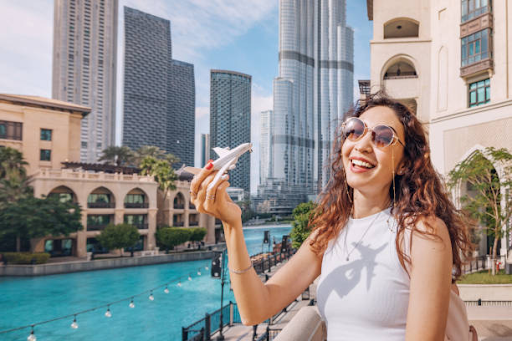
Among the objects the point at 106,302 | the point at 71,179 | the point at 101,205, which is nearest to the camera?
the point at 106,302

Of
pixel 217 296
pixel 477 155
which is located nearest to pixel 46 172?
pixel 217 296

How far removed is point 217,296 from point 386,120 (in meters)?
27.4

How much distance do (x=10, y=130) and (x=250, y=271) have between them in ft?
135

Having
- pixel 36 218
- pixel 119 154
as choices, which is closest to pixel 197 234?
pixel 36 218

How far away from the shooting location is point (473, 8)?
16.7m

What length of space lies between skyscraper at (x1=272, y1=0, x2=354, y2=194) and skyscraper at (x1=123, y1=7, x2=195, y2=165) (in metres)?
28.8

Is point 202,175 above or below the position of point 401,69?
below

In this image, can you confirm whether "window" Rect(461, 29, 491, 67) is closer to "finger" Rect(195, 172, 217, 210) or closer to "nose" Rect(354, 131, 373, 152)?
"nose" Rect(354, 131, 373, 152)

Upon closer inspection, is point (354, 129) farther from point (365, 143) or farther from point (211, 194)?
point (211, 194)

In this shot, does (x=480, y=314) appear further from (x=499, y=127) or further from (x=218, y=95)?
(x=218, y=95)

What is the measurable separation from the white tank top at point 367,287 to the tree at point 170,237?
120ft

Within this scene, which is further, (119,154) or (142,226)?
(119,154)

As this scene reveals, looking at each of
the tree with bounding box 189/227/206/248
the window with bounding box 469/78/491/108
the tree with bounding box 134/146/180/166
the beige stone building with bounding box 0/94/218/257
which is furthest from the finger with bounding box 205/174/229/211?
the tree with bounding box 134/146/180/166

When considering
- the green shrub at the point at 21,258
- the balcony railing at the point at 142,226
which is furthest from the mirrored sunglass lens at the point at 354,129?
the balcony railing at the point at 142,226
